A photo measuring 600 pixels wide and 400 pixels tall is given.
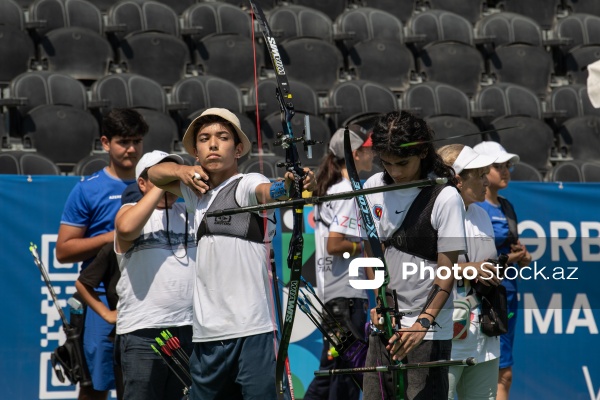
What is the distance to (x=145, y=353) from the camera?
374 centimetres

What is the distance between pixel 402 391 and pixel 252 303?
57cm

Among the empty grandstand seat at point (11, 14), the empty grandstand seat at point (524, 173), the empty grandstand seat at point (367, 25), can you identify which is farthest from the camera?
the empty grandstand seat at point (367, 25)

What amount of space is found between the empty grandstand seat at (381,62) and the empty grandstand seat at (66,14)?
106 inches

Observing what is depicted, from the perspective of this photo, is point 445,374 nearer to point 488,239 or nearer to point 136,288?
point 488,239

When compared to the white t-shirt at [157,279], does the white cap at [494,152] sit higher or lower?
higher

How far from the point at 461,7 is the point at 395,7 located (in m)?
0.90

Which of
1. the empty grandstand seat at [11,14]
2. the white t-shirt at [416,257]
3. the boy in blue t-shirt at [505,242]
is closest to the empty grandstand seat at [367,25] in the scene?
the empty grandstand seat at [11,14]

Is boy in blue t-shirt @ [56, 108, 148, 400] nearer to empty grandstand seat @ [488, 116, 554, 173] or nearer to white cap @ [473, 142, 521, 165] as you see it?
white cap @ [473, 142, 521, 165]

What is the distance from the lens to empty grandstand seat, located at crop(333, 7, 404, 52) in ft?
33.6

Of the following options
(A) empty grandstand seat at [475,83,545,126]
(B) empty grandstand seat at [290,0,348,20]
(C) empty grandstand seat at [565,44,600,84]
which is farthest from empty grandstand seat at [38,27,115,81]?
(C) empty grandstand seat at [565,44,600,84]

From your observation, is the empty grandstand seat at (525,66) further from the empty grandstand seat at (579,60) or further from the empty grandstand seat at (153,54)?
the empty grandstand seat at (153,54)

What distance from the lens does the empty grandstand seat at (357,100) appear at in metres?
8.96

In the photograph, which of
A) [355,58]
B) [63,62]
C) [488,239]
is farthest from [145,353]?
[355,58]

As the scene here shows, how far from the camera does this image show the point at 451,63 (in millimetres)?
10102
